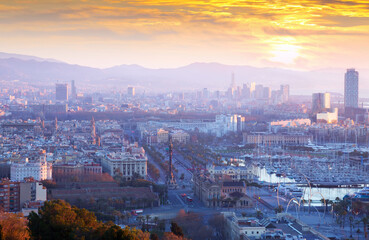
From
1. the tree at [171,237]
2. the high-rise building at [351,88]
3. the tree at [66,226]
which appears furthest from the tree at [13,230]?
the high-rise building at [351,88]

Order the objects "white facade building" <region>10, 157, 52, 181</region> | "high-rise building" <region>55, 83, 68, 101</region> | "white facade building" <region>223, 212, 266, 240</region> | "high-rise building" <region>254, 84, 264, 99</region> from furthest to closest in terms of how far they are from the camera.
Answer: "high-rise building" <region>254, 84, 264, 99</region> < "high-rise building" <region>55, 83, 68, 101</region> < "white facade building" <region>10, 157, 52, 181</region> < "white facade building" <region>223, 212, 266, 240</region>

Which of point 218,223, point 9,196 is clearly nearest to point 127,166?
point 9,196

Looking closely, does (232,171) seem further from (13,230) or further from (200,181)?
(13,230)

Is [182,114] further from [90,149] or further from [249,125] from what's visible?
[90,149]

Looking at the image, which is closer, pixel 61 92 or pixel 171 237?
pixel 171 237

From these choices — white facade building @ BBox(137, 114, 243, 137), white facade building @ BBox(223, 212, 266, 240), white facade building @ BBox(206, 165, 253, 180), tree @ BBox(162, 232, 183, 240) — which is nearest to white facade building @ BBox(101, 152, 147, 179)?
white facade building @ BBox(206, 165, 253, 180)

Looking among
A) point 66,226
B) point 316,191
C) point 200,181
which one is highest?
point 66,226

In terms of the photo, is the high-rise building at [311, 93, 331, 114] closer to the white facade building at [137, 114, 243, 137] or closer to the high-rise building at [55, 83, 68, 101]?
the white facade building at [137, 114, 243, 137]

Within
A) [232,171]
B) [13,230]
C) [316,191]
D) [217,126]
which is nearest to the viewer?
[13,230]

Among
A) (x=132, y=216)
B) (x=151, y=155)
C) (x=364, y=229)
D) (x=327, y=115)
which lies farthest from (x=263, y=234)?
(x=327, y=115)
